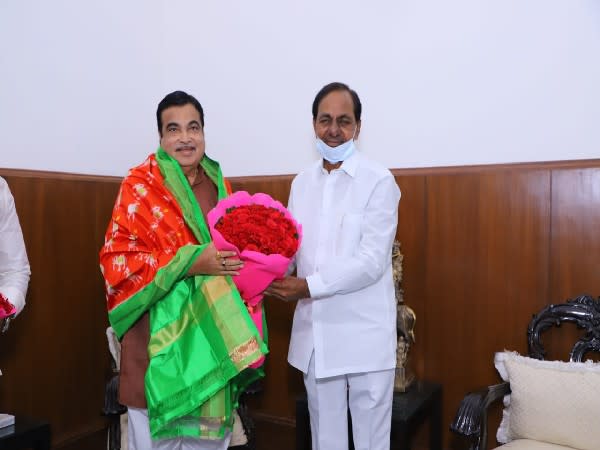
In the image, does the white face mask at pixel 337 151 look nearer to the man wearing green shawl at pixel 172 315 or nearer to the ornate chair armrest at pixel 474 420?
the man wearing green shawl at pixel 172 315

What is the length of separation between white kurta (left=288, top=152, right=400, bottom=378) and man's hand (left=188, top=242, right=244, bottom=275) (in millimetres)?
291

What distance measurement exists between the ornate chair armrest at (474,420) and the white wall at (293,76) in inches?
43.4

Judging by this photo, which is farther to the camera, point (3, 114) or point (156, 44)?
point (156, 44)

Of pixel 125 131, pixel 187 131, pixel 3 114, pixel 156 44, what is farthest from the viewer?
pixel 156 44

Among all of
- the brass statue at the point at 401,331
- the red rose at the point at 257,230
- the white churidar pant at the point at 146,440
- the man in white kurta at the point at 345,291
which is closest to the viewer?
the red rose at the point at 257,230

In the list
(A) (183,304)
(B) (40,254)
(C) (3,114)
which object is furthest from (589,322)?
(C) (3,114)

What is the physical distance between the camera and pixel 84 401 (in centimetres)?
284

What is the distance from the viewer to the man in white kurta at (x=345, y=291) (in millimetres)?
1827

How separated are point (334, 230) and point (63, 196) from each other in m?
1.55

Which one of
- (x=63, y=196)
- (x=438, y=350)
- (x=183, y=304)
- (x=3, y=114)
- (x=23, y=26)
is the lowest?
(x=438, y=350)

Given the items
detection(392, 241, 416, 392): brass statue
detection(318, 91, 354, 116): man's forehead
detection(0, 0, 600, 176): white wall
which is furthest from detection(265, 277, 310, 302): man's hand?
detection(0, 0, 600, 176): white wall

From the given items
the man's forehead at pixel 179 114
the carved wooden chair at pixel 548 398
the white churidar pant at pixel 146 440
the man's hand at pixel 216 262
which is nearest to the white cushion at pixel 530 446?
the carved wooden chair at pixel 548 398

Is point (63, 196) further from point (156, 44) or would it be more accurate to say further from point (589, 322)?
point (589, 322)

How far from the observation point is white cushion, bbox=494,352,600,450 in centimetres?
182
